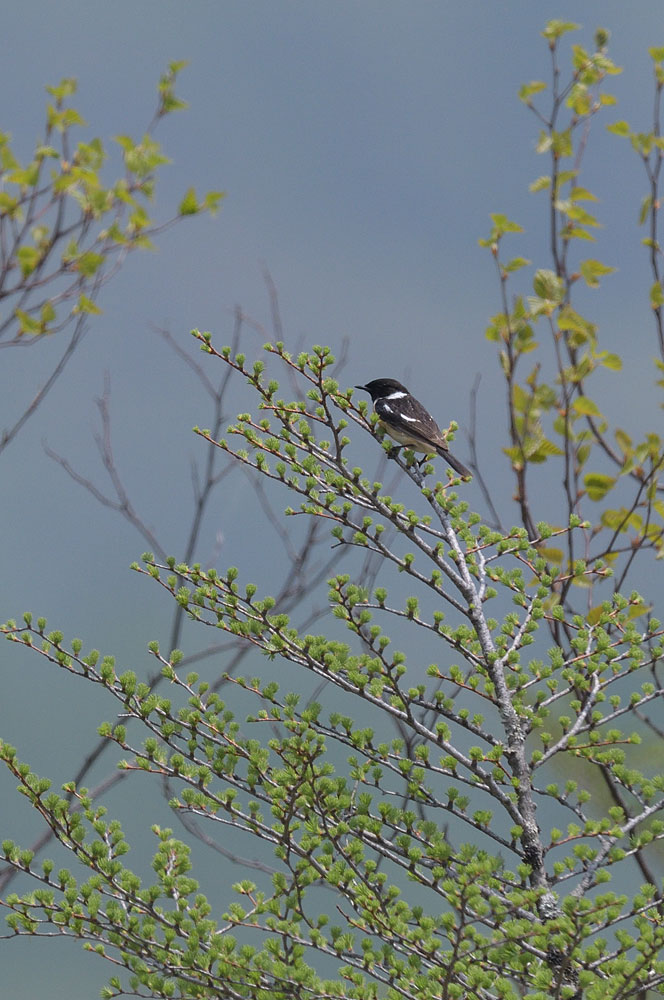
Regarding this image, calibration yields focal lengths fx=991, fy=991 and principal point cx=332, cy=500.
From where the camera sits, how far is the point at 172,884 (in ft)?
12.5

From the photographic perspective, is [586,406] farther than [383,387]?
No

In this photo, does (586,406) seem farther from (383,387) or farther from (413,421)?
(383,387)

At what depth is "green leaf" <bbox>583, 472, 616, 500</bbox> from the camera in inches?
206

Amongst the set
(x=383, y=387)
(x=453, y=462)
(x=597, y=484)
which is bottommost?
(x=597, y=484)

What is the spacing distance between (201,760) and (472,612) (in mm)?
1446

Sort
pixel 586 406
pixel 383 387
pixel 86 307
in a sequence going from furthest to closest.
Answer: pixel 383 387, pixel 586 406, pixel 86 307

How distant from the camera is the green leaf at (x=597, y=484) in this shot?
5.24 meters

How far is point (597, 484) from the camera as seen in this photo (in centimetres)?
525

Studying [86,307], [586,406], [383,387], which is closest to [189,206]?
[86,307]

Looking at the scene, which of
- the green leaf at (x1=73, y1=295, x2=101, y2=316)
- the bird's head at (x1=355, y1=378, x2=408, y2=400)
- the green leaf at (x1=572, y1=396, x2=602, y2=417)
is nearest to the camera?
the green leaf at (x1=73, y1=295, x2=101, y2=316)

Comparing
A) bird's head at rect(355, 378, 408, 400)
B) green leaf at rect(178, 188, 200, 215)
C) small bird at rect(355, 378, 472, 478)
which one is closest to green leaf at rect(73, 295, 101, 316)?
green leaf at rect(178, 188, 200, 215)

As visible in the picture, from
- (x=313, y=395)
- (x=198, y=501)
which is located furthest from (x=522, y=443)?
(x=198, y=501)

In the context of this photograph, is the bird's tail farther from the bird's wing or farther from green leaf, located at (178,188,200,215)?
green leaf, located at (178,188,200,215)

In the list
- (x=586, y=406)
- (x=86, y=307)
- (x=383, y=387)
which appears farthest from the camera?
(x=383, y=387)
